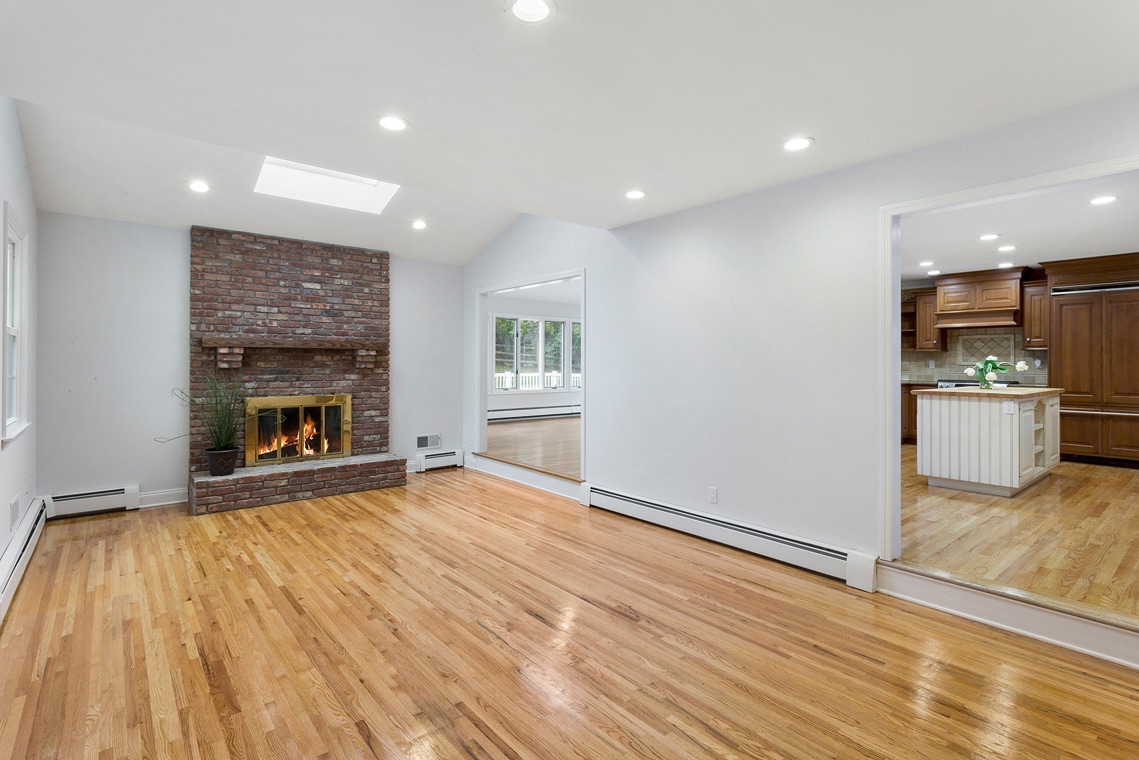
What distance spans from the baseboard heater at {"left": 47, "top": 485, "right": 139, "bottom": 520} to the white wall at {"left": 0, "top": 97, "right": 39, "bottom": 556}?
24 centimetres

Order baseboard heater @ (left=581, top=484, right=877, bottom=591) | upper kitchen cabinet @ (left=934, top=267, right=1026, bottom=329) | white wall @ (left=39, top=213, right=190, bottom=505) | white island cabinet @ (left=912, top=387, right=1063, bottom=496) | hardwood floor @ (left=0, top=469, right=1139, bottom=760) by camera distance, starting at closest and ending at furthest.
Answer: hardwood floor @ (left=0, top=469, right=1139, bottom=760)
baseboard heater @ (left=581, top=484, right=877, bottom=591)
white wall @ (left=39, top=213, right=190, bottom=505)
white island cabinet @ (left=912, top=387, right=1063, bottom=496)
upper kitchen cabinet @ (left=934, top=267, right=1026, bottom=329)

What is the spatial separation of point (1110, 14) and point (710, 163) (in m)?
1.68

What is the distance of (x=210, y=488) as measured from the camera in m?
4.70

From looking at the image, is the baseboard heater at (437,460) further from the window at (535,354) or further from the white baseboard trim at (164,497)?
the window at (535,354)

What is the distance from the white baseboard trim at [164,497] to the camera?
16.0 feet

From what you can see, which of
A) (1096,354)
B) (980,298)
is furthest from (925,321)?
(1096,354)

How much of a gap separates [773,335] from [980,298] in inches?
210

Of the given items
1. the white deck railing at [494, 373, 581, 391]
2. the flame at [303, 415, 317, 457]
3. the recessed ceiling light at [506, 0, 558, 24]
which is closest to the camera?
the recessed ceiling light at [506, 0, 558, 24]

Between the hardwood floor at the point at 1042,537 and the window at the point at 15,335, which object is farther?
Answer: the window at the point at 15,335

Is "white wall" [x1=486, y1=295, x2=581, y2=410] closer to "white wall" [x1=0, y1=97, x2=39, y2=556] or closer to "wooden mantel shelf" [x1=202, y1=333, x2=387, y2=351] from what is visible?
"wooden mantel shelf" [x1=202, y1=333, x2=387, y2=351]

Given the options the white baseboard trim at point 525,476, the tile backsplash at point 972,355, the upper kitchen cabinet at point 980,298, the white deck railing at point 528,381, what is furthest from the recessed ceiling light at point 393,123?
the white deck railing at point 528,381

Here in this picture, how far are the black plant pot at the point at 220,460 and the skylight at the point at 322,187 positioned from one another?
7.60 feet

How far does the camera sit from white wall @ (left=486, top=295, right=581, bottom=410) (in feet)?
35.4

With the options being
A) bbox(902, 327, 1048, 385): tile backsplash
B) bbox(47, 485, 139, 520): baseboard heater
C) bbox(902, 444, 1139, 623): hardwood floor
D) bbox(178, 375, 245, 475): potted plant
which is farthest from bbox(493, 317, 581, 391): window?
bbox(902, 444, 1139, 623): hardwood floor
